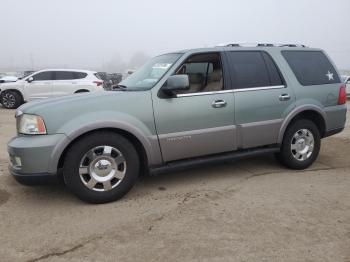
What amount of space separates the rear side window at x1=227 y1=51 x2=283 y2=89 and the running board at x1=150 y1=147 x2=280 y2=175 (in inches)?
33.8

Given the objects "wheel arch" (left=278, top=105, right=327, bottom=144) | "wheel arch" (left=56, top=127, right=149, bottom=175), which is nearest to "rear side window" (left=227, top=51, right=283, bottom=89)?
"wheel arch" (left=278, top=105, right=327, bottom=144)

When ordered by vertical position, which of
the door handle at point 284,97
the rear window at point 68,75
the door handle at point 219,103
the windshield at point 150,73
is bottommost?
the door handle at point 284,97

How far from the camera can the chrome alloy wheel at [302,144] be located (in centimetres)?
564

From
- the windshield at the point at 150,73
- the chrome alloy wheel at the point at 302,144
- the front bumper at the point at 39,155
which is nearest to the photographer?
the front bumper at the point at 39,155

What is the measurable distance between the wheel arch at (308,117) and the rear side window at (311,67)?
0.38m

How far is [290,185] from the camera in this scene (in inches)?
195

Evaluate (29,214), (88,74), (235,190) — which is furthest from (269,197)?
(88,74)

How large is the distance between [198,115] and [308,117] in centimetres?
199

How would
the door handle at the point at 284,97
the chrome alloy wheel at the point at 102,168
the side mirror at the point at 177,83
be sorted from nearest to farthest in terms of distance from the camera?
the chrome alloy wheel at the point at 102,168
the side mirror at the point at 177,83
the door handle at the point at 284,97

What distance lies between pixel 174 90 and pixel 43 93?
501 inches

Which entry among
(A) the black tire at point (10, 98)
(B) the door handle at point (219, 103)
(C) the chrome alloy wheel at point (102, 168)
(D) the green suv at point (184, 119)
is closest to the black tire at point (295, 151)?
(D) the green suv at point (184, 119)

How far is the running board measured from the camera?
4605mm

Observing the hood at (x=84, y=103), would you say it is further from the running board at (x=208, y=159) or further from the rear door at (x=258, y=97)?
the rear door at (x=258, y=97)

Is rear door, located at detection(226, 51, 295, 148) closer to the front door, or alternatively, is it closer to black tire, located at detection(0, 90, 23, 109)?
the front door
